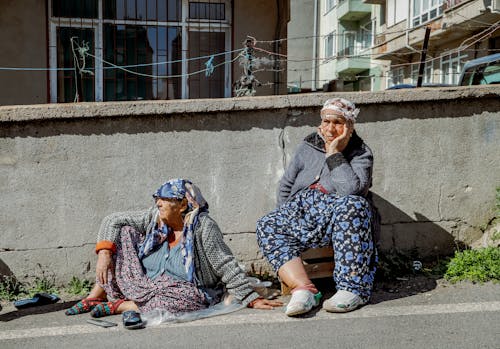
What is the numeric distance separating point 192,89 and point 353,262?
197 inches

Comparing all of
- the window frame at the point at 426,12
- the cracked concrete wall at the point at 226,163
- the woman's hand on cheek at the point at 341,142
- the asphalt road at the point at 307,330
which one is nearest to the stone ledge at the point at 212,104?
the cracked concrete wall at the point at 226,163

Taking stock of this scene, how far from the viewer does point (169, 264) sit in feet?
13.6

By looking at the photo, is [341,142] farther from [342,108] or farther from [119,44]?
[119,44]

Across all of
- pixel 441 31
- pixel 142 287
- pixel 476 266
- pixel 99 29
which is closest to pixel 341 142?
pixel 476 266

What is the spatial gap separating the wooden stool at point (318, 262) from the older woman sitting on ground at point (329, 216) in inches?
4.0

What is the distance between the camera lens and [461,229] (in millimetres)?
5168

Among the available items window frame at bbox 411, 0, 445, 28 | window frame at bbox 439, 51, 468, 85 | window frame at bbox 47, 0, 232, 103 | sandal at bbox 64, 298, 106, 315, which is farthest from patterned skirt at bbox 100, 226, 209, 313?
window frame at bbox 411, 0, 445, 28

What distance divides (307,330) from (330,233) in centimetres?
78

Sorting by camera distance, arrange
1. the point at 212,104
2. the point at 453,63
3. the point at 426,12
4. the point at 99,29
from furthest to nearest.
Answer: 1. the point at 426,12
2. the point at 453,63
3. the point at 99,29
4. the point at 212,104

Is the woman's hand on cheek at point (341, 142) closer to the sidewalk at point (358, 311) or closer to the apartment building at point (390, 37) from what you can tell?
the sidewalk at point (358, 311)

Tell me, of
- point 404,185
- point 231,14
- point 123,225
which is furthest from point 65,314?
point 231,14

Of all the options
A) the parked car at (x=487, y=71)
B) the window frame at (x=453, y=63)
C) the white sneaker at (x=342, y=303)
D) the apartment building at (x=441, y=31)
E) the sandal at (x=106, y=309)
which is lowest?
the sandal at (x=106, y=309)

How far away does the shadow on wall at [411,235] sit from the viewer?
16.8ft

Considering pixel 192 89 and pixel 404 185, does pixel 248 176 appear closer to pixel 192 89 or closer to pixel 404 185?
pixel 404 185
